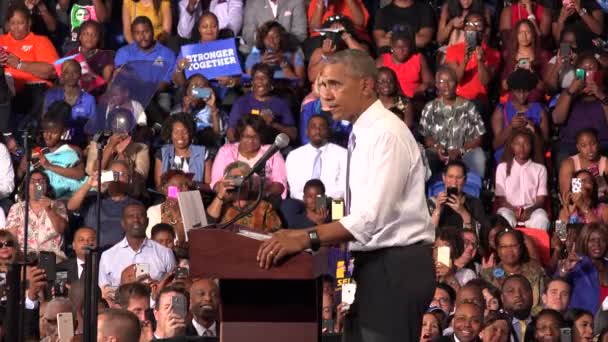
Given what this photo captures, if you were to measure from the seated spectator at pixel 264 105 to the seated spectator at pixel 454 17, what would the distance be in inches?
67.4

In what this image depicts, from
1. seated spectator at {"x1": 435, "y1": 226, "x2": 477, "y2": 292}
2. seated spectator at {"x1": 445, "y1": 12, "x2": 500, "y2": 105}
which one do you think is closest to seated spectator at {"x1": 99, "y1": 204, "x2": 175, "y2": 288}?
seated spectator at {"x1": 435, "y1": 226, "x2": 477, "y2": 292}

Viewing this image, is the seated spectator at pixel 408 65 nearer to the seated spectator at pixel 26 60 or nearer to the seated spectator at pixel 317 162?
the seated spectator at pixel 317 162

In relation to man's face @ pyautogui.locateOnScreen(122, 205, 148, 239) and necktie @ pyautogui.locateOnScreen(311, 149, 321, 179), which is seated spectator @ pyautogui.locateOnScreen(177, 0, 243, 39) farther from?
man's face @ pyautogui.locateOnScreen(122, 205, 148, 239)

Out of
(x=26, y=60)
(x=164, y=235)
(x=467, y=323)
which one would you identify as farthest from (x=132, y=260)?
(x=26, y=60)

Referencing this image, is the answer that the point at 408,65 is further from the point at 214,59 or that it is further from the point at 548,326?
the point at 548,326

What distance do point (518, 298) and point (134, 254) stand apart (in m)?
2.77

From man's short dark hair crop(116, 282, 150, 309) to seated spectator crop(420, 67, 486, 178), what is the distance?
12.7 ft

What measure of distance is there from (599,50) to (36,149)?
492 centimetres

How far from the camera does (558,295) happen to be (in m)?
9.89

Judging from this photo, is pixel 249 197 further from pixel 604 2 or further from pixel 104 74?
pixel 604 2

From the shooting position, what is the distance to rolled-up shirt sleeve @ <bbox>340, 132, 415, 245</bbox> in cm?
552

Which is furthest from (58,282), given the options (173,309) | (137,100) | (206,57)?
(206,57)

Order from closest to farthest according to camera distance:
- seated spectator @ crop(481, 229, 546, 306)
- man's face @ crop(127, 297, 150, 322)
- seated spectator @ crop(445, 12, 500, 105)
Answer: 1. man's face @ crop(127, 297, 150, 322)
2. seated spectator @ crop(481, 229, 546, 306)
3. seated spectator @ crop(445, 12, 500, 105)

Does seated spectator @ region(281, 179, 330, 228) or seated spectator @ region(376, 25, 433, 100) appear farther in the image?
seated spectator @ region(376, 25, 433, 100)
